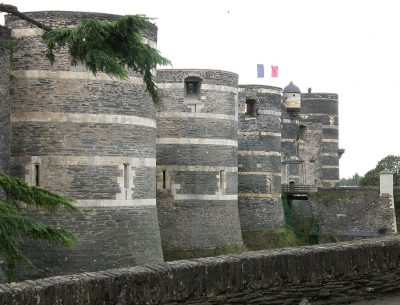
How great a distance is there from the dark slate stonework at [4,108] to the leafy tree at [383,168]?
151ft

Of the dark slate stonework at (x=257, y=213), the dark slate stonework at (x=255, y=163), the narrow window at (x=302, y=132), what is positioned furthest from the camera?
the narrow window at (x=302, y=132)

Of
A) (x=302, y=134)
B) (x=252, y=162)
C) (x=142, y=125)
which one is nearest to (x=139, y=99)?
(x=142, y=125)

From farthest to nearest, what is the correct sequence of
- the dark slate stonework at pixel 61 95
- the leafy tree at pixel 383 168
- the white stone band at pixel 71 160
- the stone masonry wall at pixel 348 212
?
the leafy tree at pixel 383 168 → the stone masonry wall at pixel 348 212 → the dark slate stonework at pixel 61 95 → the white stone band at pixel 71 160

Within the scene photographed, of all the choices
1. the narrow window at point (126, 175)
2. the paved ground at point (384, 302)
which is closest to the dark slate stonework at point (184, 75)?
the narrow window at point (126, 175)

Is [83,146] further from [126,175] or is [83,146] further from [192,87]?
[192,87]

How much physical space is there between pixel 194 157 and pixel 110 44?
15.6m

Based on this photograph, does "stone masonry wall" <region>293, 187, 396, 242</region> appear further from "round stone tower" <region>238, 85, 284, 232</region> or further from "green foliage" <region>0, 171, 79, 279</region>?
"green foliage" <region>0, 171, 79, 279</region>

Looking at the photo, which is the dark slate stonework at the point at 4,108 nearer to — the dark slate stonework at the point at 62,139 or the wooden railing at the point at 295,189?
the dark slate stonework at the point at 62,139

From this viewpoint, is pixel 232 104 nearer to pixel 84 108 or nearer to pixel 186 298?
pixel 84 108

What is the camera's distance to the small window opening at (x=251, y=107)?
114 ft

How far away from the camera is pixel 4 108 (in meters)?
17.6

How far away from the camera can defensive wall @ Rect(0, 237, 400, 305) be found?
7.39 meters

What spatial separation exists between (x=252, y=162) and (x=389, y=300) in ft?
81.9

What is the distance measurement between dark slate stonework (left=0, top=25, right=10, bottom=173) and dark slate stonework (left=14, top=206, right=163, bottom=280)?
152 centimetres
